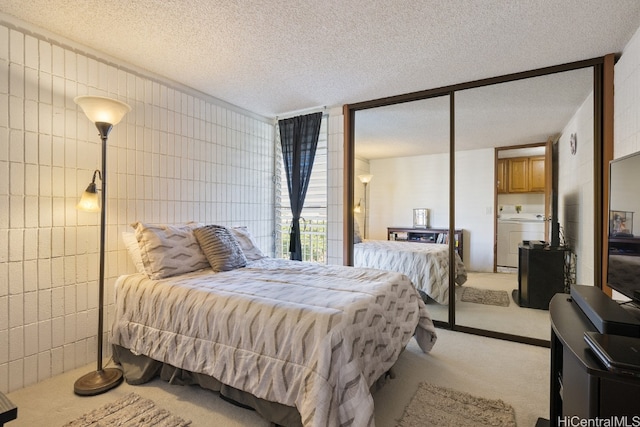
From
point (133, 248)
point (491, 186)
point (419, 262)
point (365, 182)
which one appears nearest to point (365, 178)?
point (365, 182)

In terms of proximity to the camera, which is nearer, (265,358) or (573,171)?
(265,358)

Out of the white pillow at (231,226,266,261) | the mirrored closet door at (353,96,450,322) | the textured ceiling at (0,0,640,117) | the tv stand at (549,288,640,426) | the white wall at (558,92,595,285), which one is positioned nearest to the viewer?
the tv stand at (549,288,640,426)

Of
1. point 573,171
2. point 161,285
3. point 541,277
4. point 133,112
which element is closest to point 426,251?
point 541,277

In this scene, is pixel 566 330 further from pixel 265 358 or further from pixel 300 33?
pixel 300 33

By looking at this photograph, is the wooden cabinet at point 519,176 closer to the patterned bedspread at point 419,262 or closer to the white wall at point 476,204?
the white wall at point 476,204

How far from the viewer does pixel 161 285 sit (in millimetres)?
2100

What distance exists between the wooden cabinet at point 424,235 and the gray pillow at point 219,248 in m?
1.90

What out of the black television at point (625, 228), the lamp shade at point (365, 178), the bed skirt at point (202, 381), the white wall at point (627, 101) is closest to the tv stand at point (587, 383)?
the black television at point (625, 228)

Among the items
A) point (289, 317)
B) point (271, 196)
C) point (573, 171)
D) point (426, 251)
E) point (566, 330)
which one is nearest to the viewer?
point (566, 330)

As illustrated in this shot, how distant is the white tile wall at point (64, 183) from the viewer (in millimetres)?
1953

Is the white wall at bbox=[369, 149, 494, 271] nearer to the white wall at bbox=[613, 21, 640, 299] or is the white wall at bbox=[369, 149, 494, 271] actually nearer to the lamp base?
the white wall at bbox=[613, 21, 640, 299]

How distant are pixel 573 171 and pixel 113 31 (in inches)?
159

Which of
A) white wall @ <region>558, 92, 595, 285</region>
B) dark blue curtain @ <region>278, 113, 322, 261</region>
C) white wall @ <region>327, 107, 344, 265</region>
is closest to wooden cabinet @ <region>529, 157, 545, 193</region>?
white wall @ <region>558, 92, 595, 285</region>

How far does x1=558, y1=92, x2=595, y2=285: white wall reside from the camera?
264 centimetres
